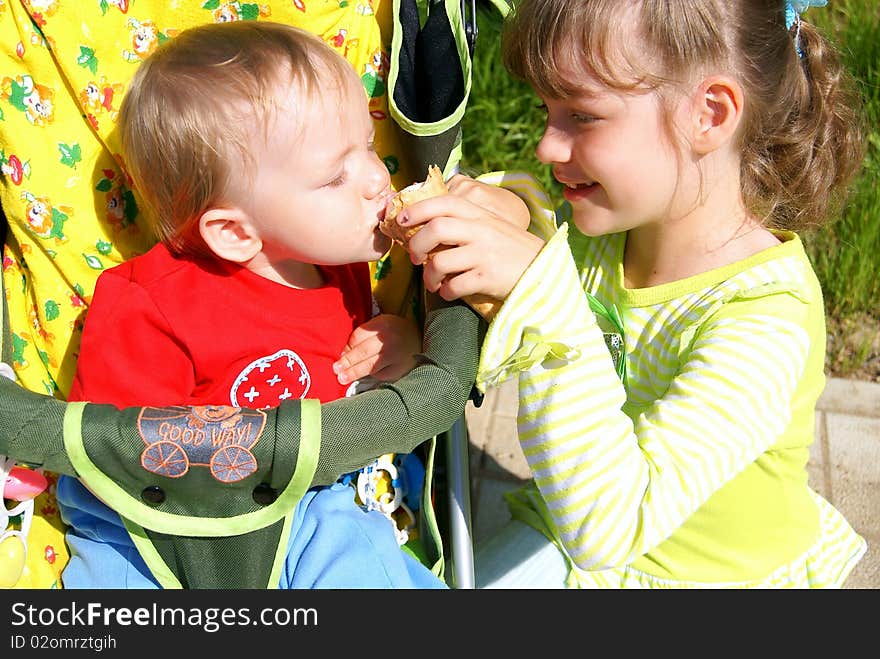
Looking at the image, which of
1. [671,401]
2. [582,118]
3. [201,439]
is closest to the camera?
[201,439]

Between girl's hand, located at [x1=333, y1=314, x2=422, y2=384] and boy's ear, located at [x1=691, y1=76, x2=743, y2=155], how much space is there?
635 mm

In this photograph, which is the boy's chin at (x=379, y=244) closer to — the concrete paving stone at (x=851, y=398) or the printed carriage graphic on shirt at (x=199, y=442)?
the printed carriage graphic on shirt at (x=199, y=442)

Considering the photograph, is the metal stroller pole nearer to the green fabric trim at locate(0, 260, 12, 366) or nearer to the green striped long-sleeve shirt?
the green striped long-sleeve shirt

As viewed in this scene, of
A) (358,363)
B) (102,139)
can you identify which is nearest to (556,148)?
(358,363)

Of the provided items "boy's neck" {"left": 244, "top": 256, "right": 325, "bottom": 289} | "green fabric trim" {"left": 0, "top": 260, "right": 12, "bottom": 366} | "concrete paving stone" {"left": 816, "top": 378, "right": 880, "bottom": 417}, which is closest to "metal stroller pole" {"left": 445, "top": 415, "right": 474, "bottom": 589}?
"boy's neck" {"left": 244, "top": 256, "right": 325, "bottom": 289}

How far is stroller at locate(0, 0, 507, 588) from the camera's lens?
168 centimetres

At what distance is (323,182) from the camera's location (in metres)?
1.58

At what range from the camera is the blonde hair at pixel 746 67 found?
1483mm

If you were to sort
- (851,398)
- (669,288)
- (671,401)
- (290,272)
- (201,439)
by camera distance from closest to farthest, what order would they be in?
(201,439) → (671,401) → (669,288) → (290,272) → (851,398)

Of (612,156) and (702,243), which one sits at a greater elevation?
(612,156)

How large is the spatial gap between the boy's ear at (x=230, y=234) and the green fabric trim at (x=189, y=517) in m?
0.47

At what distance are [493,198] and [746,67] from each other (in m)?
0.48

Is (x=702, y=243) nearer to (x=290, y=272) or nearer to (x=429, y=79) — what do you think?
(x=429, y=79)
